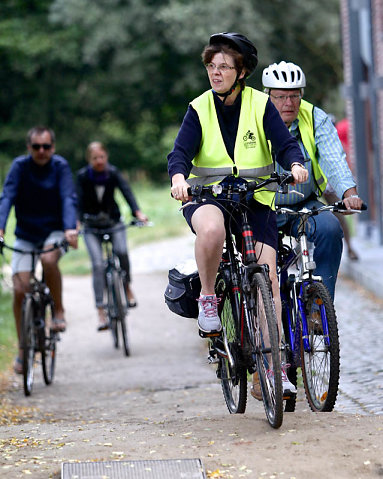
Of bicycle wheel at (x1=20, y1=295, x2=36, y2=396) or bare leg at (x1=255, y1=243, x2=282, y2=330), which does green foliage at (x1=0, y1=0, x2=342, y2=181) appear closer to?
bicycle wheel at (x1=20, y1=295, x2=36, y2=396)

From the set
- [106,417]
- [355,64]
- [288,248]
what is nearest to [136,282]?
[355,64]

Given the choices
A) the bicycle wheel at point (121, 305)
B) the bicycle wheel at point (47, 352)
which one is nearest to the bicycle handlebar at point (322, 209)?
the bicycle wheel at point (47, 352)

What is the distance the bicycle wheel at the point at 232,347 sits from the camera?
202 inches

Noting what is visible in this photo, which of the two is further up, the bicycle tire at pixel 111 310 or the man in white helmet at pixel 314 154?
the man in white helmet at pixel 314 154

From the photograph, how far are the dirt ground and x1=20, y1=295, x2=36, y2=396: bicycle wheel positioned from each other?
138 millimetres

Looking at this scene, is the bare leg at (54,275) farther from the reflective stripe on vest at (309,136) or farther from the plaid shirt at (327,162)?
the reflective stripe on vest at (309,136)

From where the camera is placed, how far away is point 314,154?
5551 millimetres

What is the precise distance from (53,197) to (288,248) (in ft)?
10.2

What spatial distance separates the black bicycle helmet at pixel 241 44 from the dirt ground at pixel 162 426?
5.85 ft

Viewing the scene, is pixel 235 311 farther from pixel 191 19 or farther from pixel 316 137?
pixel 191 19

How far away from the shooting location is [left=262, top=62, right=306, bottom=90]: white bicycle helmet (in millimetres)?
5547

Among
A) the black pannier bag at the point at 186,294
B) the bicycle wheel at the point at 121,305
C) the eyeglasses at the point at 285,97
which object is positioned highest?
the eyeglasses at the point at 285,97

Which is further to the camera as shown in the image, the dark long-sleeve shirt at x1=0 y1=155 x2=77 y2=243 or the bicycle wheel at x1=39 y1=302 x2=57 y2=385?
the bicycle wheel at x1=39 y1=302 x2=57 y2=385

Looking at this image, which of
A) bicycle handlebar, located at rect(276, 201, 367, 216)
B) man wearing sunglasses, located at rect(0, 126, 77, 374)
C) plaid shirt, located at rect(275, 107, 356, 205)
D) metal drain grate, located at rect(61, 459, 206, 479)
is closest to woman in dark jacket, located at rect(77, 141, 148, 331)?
man wearing sunglasses, located at rect(0, 126, 77, 374)
